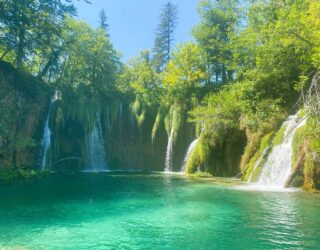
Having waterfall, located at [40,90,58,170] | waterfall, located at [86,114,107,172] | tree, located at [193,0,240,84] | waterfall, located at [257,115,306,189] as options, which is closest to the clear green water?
waterfall, located at [257,115,306,189]

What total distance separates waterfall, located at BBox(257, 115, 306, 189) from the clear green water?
222 cm

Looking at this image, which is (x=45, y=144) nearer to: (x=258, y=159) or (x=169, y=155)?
(x=169, y=155)

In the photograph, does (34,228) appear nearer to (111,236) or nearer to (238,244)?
(111,236)

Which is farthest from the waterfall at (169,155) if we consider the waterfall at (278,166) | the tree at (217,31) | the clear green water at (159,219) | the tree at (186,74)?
the clear green water at (159,219)

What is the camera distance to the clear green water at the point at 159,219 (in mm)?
7922

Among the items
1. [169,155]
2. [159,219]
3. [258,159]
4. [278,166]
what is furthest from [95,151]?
[159,219]

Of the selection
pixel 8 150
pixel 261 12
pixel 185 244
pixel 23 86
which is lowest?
pixel 185 244

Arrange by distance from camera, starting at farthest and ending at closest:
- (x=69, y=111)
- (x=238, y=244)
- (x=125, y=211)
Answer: (x=69, y=111) → (x=125, y=211) → (x=238, y=244)

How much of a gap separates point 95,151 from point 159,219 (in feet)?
65.8

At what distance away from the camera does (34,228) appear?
360 inches

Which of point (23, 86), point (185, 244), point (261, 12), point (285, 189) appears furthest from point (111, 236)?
point (261, 12)

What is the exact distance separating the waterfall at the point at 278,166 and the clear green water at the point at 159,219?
2.22 metres

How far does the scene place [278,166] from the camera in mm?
16578

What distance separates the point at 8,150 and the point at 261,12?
2109cm
